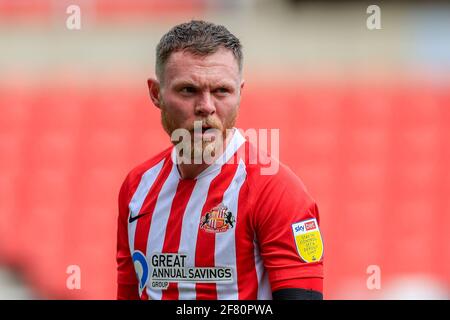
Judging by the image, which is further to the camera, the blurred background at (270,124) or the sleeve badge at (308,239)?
the blurred background at (270,124)

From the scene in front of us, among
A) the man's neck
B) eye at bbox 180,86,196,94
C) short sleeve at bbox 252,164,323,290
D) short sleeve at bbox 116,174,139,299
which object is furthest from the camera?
short sleeve at bbox 116,174,139,299

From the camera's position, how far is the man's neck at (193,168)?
2.32 metres

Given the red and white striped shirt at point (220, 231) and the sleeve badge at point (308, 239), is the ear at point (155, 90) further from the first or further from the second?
the sleeve badge at point (308, 239)

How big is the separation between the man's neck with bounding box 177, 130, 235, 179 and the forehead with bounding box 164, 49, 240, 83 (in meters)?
0.19

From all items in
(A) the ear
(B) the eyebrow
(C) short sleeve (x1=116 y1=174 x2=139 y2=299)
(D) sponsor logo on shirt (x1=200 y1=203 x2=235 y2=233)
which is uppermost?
(B) the eyebrow

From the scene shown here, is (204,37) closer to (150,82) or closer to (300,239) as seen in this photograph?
(150,82)

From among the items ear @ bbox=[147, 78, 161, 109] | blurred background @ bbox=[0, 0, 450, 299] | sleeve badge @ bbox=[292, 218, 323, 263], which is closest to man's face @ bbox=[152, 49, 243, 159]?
ear @ bbox=[147, 78, 161, 109]

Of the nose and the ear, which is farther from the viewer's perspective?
the ear

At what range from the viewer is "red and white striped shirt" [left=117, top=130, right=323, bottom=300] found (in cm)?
211

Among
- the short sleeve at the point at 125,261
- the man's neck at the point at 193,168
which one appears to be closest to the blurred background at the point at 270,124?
the short sleeve at the point at 125,261

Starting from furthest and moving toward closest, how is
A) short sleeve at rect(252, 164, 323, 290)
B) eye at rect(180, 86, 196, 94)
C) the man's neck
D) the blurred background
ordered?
1. the blurred background
2. the man's neck
3. eye at rect(180, 86, 196, 94)
4. short sleeve at rect(252, 164, 323, 290)

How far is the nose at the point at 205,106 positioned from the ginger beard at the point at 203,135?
0.05ft

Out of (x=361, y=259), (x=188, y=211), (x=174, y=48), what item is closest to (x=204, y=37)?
(x=174, y=48)

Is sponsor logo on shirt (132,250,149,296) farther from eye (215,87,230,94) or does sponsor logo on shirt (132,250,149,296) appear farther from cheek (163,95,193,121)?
eye (215,87,230,94)
